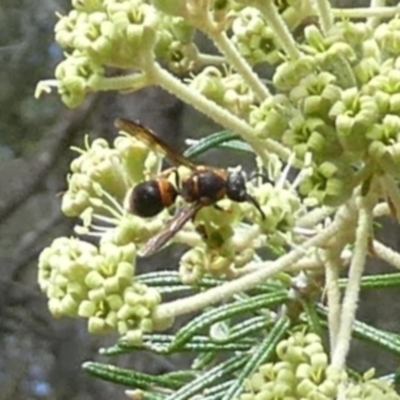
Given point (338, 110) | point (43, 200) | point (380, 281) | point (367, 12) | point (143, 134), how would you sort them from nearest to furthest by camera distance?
1. point (338, 110)
2. point (367, 12)
3. point (143, 134)
4. point (380, 281)
5. point (43, 200)

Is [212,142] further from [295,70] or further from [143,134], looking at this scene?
[295,70]

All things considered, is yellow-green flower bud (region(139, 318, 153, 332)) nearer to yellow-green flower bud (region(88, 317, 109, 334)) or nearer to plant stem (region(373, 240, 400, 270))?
yellow-green flower bud (region(88, 317, 109, 334))

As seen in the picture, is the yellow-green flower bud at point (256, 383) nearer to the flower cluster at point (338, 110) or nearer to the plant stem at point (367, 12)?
the flower cluster at point (338, 110)

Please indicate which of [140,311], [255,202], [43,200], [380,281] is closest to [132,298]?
[140,311]

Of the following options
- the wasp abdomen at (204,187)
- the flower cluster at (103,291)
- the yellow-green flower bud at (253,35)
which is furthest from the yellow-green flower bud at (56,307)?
the yellow-green flower bud at (253,35)

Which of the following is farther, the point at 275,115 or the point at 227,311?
the point at 227,311

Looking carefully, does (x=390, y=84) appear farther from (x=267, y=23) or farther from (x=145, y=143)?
(x=145, y=143)

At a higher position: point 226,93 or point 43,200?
point 226,93

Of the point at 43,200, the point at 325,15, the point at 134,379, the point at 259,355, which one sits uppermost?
the point at 325,15
